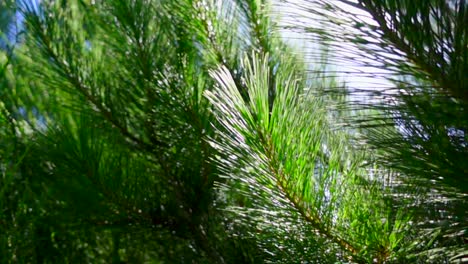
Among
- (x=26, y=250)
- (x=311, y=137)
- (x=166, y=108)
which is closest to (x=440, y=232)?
(x=311, y=137)

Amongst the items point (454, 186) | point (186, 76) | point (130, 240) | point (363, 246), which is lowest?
point (130, 240)

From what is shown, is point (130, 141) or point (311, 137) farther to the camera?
point (130, 141)

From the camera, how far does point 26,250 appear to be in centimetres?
141

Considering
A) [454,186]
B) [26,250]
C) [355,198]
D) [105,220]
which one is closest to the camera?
[454,186]

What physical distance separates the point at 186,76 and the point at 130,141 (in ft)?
0.78

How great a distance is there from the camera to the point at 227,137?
3.34 ft

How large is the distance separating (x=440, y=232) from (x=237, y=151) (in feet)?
1.16

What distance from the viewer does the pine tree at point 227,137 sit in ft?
3.27

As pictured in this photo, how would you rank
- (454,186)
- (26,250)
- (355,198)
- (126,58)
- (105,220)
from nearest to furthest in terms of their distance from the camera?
(454,186) < (355,198) < (26,250) < (105,220) < (126,58)

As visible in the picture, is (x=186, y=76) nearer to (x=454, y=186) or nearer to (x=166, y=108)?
(x=166, y=108)

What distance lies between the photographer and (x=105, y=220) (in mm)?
1551

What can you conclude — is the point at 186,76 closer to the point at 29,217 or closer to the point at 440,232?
the point at 29,217

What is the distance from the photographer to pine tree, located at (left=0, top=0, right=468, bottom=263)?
3.27ft

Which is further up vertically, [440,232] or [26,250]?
[440,232]
